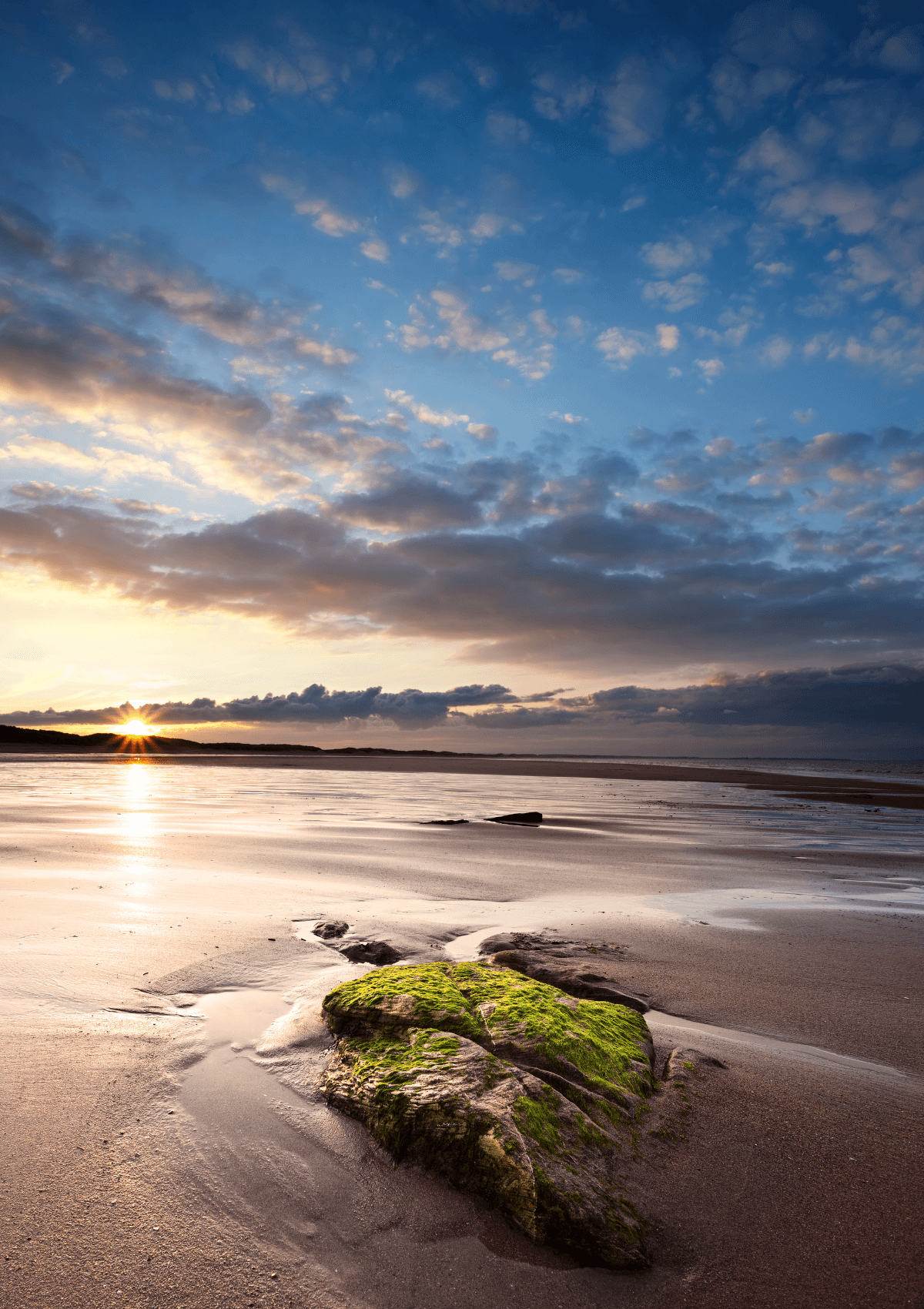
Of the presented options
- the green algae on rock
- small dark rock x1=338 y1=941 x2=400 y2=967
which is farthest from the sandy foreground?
small dark rock x1=338 y1=941 x2=400 y2=967

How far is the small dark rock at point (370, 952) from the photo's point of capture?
614 cm

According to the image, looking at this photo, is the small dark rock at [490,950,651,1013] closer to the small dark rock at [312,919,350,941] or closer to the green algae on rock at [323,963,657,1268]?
the green algae on rock at [323,963,657,1268]

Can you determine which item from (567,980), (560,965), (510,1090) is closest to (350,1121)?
(510,1090)

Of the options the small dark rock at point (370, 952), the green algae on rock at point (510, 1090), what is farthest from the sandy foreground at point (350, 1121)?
the small dark rock at point (370, 952)

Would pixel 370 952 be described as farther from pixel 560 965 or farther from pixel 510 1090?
pixel 510 1090

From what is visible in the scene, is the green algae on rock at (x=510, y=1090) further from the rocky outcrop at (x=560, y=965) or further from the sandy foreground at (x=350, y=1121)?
the rocky outcrop at (x=560, y=965)

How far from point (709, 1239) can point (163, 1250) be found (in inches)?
85.4

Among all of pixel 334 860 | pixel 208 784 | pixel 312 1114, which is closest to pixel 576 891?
pixel 334 860

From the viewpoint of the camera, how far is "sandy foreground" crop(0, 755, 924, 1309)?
256 cm

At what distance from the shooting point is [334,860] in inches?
440

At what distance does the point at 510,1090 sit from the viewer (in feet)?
10.7

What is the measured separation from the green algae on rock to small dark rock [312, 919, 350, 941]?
2220mm

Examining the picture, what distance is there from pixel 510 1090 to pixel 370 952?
3.29 m

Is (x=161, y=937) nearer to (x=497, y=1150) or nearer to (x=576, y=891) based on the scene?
(x=497, y=1150)
